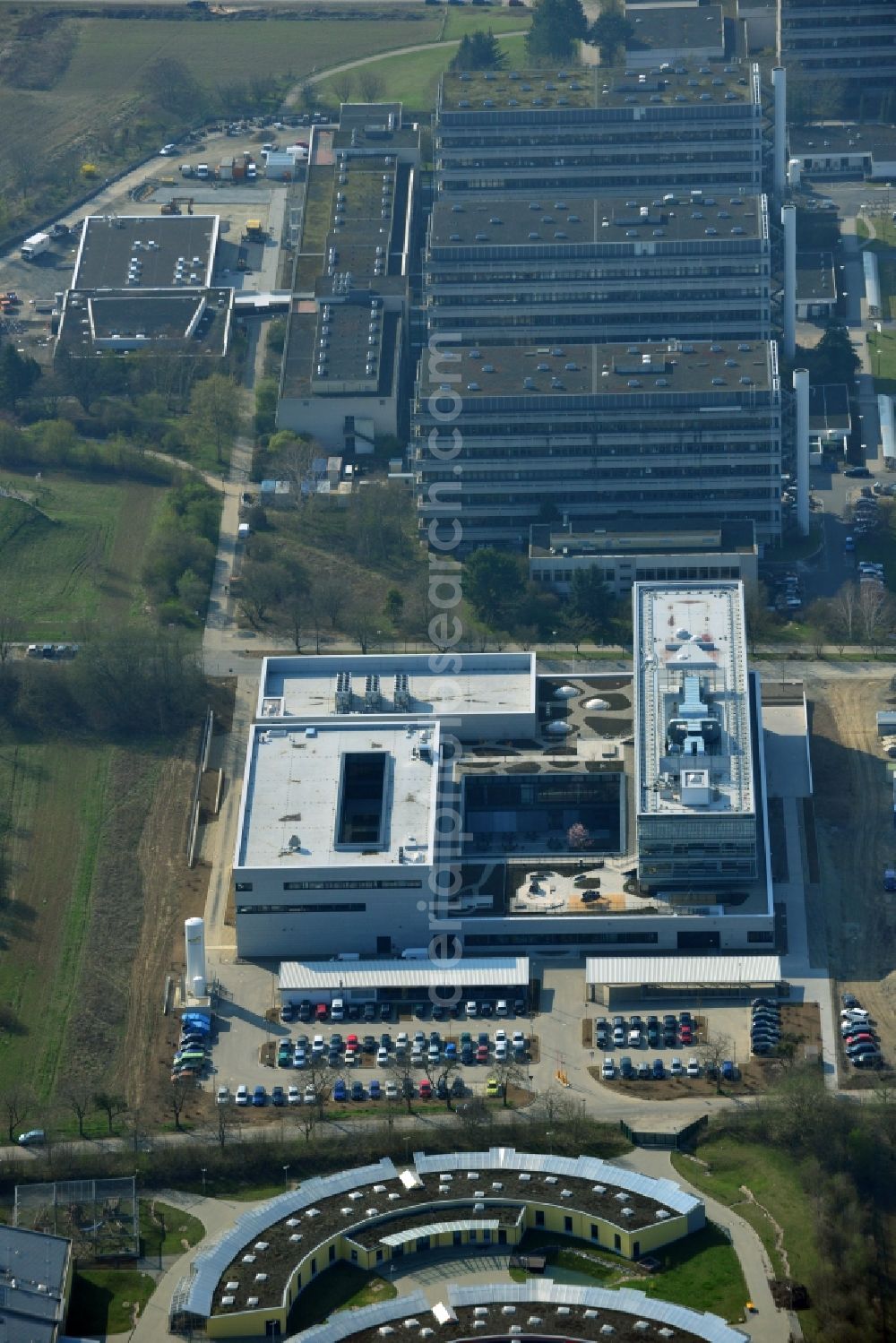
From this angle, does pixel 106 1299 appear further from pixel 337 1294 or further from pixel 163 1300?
Result: pixel 337 1294

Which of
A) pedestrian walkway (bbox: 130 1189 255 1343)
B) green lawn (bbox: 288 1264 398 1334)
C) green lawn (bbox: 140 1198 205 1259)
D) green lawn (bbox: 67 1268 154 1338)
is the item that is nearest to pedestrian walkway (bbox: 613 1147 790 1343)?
green lawn (bbox: 288 1264 398 1334)

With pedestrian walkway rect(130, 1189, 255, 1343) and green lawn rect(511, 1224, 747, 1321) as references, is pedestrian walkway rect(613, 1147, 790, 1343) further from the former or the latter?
pedestrian walkway rect(130, 1189, 255, 1343)

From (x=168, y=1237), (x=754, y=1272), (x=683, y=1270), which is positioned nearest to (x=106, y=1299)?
(x=168, y=1237)

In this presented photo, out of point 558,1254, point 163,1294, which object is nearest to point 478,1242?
point 558,1254

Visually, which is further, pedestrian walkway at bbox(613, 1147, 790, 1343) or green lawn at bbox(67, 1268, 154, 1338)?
green lawn at bbox(67, 1268, 154, 1338)

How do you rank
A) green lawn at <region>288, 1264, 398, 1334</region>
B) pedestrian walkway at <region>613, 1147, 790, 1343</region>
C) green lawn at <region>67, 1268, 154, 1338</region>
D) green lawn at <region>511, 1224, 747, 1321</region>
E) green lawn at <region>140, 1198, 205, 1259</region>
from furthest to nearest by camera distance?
green lawn at <region>140, 1198, 205, 1259</region>, green lawn at <region>67, 1268, 154, 1338</region>, green lawn at <region>288, 1264, 398, 1334</region>, green lawn at <region>511, 1224, 747, 1321</region>, pedestrian walkway at <region>613, 1147, 790, 1343</region>

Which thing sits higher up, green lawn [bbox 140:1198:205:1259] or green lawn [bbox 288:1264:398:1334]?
green lawn [bbox 140:1198:205:1259]

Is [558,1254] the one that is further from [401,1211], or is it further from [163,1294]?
[163,1294]
